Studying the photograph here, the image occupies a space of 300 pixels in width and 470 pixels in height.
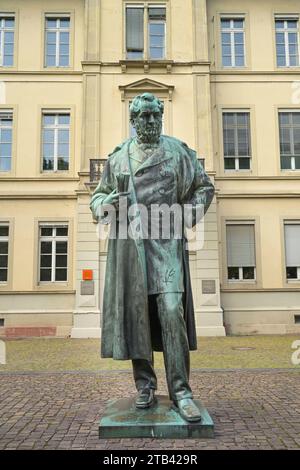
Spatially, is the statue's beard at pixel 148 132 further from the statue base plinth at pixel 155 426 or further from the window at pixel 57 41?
the window at pixel 57 41

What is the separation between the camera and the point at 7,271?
16422 millimetres

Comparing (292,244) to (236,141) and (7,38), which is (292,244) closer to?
(236,141)

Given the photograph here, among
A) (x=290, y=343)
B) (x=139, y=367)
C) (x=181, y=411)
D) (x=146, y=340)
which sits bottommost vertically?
(x=290, y=343)

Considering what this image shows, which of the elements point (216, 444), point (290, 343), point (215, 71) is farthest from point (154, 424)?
point (215, 71)

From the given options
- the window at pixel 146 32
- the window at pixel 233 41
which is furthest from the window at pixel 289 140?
the window at pixel 146 32

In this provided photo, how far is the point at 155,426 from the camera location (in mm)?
3279

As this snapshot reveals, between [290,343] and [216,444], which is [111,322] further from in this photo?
[290,343]

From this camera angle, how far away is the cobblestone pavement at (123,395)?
3391mm

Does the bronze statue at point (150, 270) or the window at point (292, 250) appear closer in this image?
the bronze statue at point (150, 270)

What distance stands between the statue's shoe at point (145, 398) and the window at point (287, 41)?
56.4ft

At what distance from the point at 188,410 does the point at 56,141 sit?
50.3 feet

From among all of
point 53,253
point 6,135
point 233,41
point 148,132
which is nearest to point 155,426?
point 148,132

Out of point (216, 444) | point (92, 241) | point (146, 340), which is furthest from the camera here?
point (92, 241)
